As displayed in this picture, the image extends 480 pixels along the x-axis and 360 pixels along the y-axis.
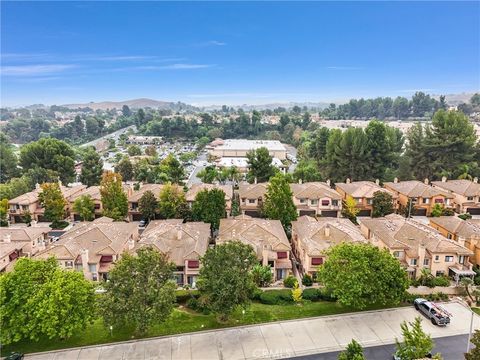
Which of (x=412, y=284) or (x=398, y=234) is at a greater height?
(x=398, y=234)

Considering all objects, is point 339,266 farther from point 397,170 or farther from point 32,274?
point 397,170

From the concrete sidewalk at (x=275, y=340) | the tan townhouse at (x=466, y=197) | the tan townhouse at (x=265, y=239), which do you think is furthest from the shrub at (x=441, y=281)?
the tan townhouse at (x=466, y=197)

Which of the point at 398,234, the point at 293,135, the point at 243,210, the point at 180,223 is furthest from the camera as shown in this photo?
the point at 293,135

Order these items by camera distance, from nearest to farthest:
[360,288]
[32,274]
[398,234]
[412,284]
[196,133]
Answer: [32,274] → [360,288] → [412,284] → [398,234] → [196,133]

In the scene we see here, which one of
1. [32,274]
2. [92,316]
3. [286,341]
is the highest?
[32,274]

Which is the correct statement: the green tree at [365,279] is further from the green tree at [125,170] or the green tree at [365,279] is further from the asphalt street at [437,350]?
the green tree at [125,170]

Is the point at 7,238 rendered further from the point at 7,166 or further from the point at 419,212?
the point at 419,212

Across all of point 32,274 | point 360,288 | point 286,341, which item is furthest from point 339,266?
point 32,274

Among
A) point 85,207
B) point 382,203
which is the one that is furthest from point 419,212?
point 85,207
